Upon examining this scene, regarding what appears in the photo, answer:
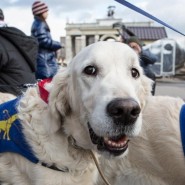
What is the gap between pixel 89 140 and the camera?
279 centimetres

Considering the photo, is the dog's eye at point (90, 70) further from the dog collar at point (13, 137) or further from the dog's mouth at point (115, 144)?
the dog collar at point (13, 137)

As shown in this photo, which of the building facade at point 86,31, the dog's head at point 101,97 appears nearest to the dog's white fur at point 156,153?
the dog's head at point 101,97

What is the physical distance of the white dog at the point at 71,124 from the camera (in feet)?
8.29

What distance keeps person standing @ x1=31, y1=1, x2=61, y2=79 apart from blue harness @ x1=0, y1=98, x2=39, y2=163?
3.65 meters

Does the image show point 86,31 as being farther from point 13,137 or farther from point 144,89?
point 13,137

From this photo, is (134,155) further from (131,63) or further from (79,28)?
(79,28)

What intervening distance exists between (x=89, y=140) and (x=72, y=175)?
270 mm

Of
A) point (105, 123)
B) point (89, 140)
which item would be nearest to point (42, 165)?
point (89, 140)

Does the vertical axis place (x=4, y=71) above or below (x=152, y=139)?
above

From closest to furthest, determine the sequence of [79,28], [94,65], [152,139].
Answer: [94,65], [152,139], [79,28]

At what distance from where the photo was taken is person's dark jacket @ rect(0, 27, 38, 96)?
3.97 metres

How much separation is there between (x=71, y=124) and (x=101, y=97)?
1.70 ft

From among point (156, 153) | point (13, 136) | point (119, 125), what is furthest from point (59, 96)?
point (156, 153)

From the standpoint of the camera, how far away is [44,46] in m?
6.64
